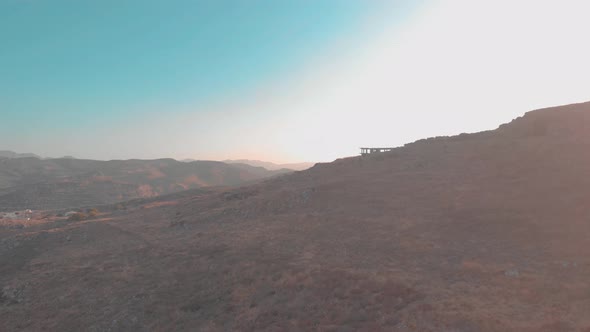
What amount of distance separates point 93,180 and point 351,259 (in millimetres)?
100225

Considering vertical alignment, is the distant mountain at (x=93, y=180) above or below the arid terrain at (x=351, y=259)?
above

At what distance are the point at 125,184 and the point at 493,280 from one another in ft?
341

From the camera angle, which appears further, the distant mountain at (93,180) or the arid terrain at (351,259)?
the distant mountain at (93,180)

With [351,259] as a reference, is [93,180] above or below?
above

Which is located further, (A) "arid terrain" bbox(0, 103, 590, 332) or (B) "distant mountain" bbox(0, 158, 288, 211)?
(B) "distant mountain" bbox(0, 158, 288, 211)

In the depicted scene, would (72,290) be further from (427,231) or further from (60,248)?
(427,231)

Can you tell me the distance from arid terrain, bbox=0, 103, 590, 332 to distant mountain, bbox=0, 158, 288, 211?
51.4m

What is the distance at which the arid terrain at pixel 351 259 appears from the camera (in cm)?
1142

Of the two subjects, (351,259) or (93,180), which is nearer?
(351,259)

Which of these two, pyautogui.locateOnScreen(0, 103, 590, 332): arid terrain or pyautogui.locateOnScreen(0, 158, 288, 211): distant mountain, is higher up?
pyautogui.locateOnScreen(0, 158, 288, 211): distant mountain

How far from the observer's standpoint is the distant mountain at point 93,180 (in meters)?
75.4

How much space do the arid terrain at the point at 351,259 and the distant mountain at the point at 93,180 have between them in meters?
51.4

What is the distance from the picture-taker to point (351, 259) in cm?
1642

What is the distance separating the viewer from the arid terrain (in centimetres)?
1142
